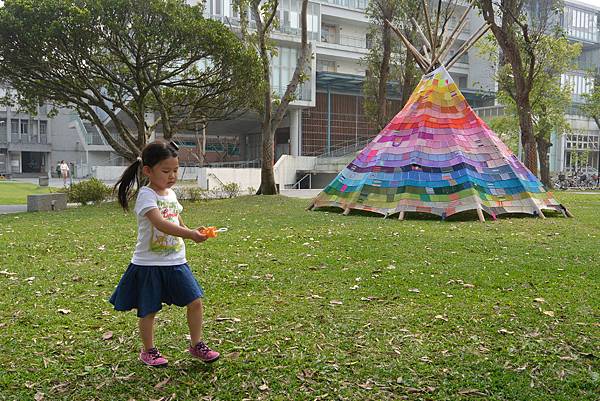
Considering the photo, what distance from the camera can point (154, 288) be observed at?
3.68 meters

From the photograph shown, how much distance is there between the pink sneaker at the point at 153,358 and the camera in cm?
379

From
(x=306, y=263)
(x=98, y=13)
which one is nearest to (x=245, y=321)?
(x=306, y=263)

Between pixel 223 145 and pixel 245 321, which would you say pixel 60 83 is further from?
pixel 223 145

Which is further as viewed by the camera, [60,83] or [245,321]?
[60,83]

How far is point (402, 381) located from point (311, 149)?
3938cm

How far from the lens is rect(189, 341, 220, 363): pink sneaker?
3.83m

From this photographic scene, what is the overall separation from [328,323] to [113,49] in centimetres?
1418

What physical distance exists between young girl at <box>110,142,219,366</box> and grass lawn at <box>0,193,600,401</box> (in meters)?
0.25

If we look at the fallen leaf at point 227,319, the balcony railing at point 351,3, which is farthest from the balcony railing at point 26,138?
the fallen leaf at point 227,319

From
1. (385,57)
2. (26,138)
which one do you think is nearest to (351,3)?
(385,57)

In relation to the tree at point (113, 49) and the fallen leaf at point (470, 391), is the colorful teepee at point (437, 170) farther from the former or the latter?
the fallen leaf at point (470, 391)

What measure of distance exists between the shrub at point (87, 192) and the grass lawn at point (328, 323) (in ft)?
32.7

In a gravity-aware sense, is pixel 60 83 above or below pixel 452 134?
above

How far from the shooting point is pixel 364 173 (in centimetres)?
1423
